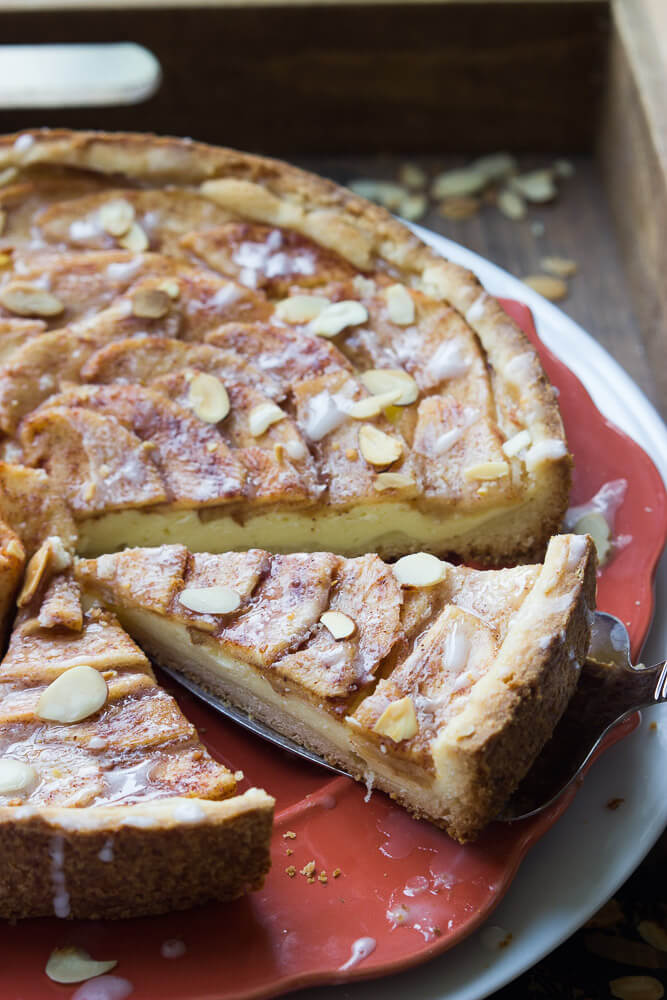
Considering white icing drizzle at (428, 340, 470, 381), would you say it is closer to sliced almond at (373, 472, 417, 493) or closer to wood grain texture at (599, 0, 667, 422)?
sliced almond at (373, 472, 417, 493)

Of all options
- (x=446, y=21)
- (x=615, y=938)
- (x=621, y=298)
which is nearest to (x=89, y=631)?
(x=615, y=938)

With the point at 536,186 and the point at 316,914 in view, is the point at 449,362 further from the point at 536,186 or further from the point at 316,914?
the point at 536,186

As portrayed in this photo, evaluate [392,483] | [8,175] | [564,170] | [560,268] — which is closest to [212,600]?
[392,483]

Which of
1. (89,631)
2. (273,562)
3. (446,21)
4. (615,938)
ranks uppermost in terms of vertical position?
(446,21)

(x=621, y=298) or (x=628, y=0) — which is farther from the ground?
(x=628, y=0)

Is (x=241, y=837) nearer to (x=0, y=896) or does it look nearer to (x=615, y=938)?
(x=0, y=896)

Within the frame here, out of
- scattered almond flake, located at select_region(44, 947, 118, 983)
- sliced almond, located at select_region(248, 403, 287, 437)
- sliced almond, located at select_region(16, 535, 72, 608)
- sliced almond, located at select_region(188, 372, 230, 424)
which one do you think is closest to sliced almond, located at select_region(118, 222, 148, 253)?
sliced almond, located at select_region(188, 372, 230, 424)
